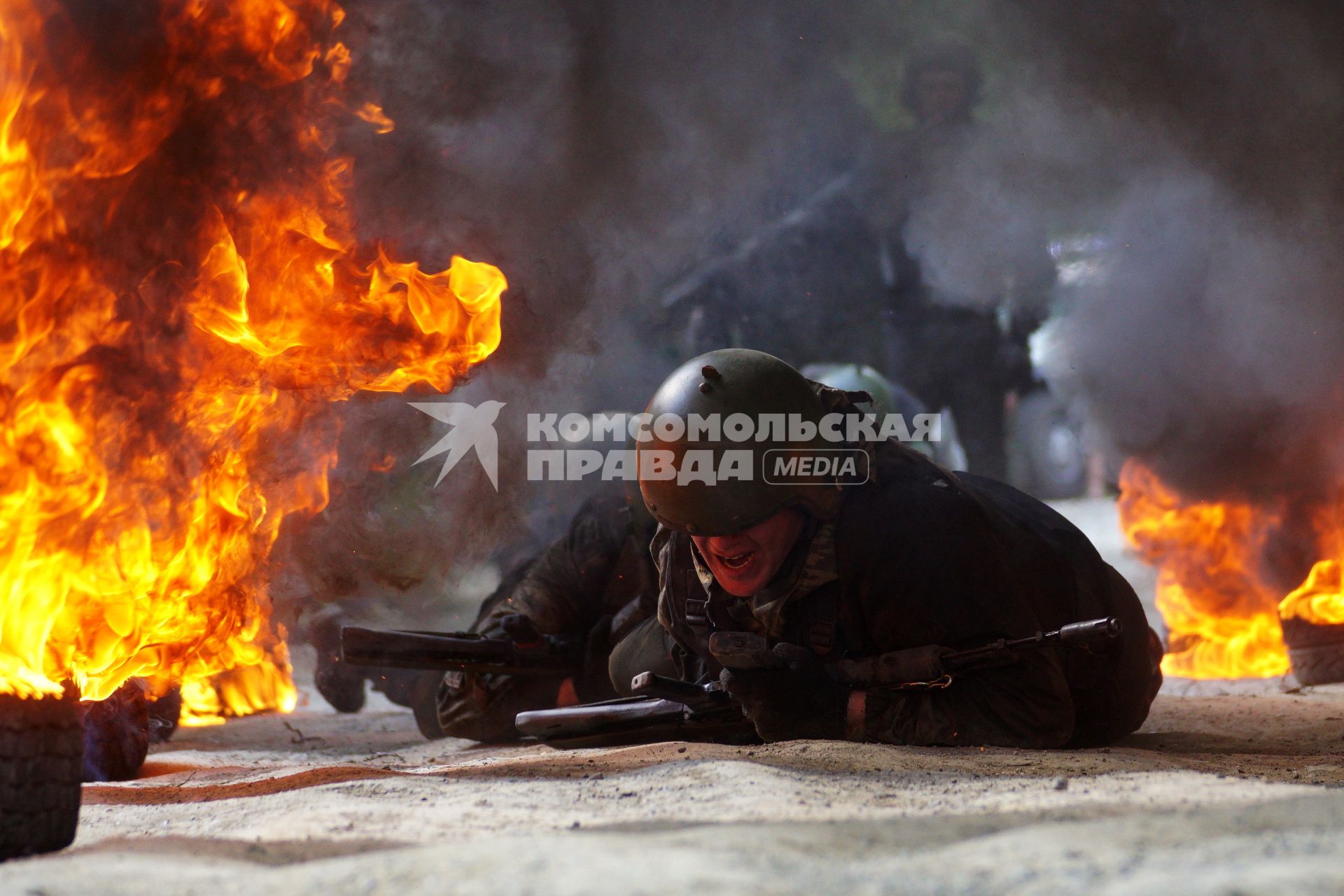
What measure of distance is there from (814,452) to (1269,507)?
5986 mm

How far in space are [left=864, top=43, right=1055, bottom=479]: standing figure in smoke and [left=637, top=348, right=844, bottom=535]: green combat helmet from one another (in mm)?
7125

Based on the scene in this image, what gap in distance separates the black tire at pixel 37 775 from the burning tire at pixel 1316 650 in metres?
6.86

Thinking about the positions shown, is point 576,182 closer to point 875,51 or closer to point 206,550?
point 206,550

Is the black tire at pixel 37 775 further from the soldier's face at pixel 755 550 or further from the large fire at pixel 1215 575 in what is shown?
the large fire at pixel 1215 575

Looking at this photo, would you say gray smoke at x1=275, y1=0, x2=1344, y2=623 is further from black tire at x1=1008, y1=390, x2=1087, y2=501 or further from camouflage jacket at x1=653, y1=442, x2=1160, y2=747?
black tire at x1=1008, y1=390, x2=1087, y2=501

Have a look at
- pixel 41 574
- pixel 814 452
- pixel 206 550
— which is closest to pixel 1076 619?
pixel 814 452

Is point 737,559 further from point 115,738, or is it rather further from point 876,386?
point 876,386

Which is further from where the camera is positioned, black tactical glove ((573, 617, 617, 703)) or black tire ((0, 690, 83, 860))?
black tactical glove ((573, 617, 617, 703))

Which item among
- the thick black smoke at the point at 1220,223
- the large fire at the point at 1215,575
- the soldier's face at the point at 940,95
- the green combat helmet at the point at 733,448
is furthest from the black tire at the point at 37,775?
the soldier's face at the point at 940,95

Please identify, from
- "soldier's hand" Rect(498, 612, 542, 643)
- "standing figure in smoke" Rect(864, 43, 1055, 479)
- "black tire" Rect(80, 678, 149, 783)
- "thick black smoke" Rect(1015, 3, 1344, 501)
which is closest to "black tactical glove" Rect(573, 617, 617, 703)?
"soldier's hand" Rect(498, 612, 542, 643)

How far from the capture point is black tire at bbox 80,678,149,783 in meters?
4.59

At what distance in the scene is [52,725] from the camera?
2.54 metres

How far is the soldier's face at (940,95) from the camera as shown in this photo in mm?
11242

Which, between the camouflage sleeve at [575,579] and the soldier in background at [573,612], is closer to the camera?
the soldier in background at [573,612]
